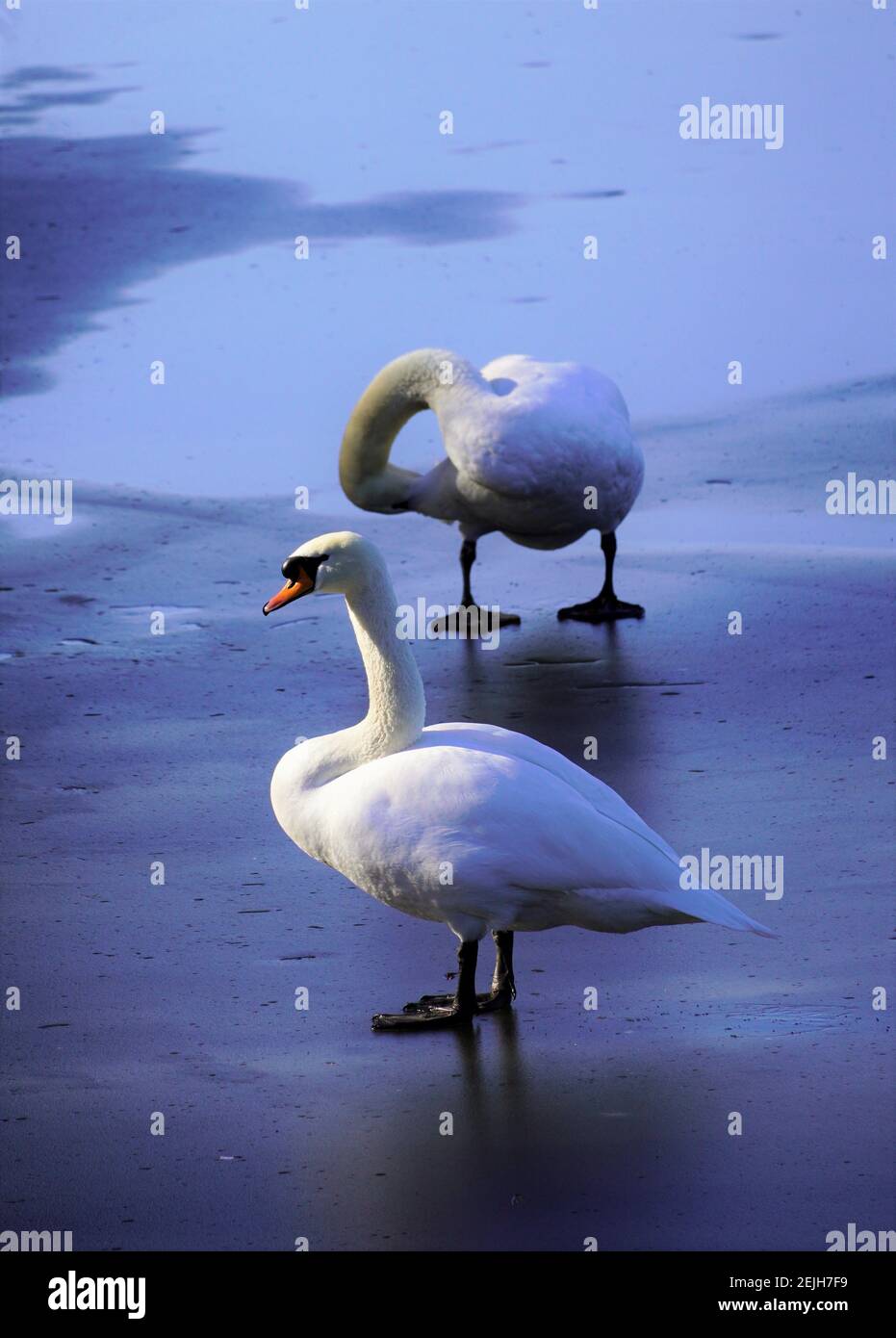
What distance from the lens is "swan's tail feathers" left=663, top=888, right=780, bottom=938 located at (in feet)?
19.9

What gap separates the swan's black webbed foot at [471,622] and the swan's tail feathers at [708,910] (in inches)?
173

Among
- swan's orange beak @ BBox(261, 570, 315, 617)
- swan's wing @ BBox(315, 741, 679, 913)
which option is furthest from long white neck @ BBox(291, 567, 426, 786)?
swan's wing @ BBox(315, 741, 679, 913)

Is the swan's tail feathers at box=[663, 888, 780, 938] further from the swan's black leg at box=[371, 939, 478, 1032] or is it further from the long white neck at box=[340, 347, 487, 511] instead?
the long white neck at box=[340, 347, 487, 511]

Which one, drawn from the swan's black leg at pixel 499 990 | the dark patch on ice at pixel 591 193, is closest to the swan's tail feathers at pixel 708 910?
Result: the swan's black leg at pixel 499 990

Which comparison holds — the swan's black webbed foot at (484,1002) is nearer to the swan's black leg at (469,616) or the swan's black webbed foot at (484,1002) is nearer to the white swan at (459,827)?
the white swan at (459,827)

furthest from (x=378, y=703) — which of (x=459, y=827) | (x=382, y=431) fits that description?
(x=382, y=431)

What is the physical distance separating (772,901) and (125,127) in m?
13.9

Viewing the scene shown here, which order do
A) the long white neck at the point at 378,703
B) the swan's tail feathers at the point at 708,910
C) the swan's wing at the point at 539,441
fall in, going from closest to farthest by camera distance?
1. the swan's tail feathers at the point at 708,910
2. the long white neck at the point at 378,703
3. the swan's wing at the point at 539,441

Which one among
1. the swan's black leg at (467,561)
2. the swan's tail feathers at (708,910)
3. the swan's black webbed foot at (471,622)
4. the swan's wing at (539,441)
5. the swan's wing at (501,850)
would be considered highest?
the swan's wing at (539,441)

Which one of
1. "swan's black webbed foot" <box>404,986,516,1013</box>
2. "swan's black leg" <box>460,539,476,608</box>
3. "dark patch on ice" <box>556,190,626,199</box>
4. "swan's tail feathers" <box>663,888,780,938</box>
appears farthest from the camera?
"dark patch on ice" <box>556,190,626,199</box>

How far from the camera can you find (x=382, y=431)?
36.9 feet

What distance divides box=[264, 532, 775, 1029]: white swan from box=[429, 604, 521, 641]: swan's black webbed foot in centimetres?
386

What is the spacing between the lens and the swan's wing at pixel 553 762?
632cm

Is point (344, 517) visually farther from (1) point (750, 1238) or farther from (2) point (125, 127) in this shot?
(2) point (125, 127)
